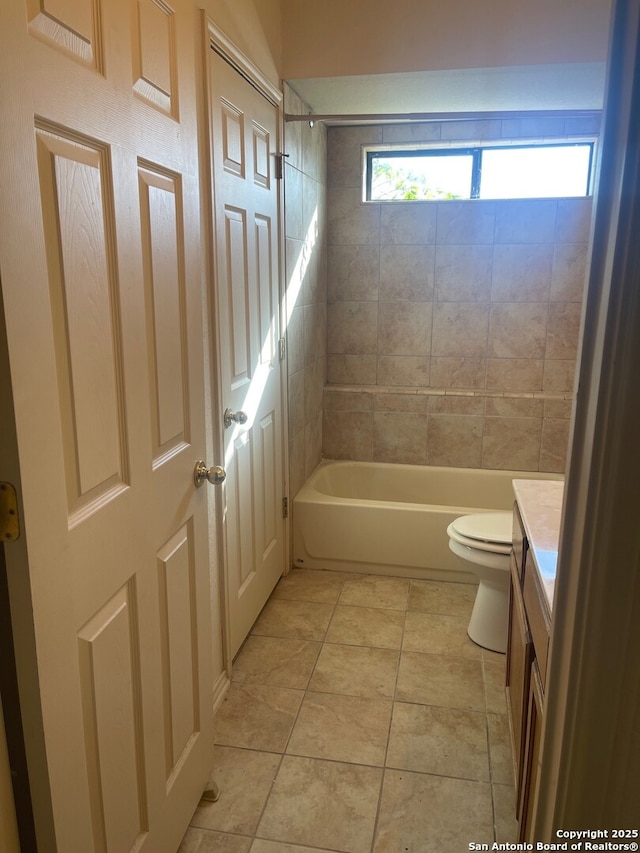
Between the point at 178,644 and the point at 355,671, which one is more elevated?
the point at 178,644

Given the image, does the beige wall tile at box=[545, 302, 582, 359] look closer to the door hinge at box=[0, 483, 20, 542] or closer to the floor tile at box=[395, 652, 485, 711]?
the floor tile at box=[395, 652, 485, 711]

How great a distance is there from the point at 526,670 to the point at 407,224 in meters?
2.78

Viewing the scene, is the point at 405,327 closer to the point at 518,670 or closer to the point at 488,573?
the point at 488,573

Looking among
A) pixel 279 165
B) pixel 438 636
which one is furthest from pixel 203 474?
pixel 279 165

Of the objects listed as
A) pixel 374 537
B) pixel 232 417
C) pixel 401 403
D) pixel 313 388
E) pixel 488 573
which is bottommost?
pixel 374 537

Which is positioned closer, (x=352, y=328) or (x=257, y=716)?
(x=257, y=716)

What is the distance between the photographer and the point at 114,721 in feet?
3.92

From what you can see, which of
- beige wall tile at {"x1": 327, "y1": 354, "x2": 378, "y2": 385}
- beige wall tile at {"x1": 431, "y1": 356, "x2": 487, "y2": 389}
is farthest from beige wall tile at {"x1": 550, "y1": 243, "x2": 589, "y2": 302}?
beige wall tile at {"x1": 327, "y1": 354, "x2": 378, "y2": 385}

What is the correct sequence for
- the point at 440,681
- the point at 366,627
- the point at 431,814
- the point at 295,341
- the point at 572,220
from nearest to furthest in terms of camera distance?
the point at 431,814
the point at 440,681
the point at 366,627
the point at 295,341
the point at 572,220

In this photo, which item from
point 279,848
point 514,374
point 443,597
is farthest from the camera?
point 514,374

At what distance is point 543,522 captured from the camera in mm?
1663

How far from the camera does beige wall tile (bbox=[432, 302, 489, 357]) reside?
370cm

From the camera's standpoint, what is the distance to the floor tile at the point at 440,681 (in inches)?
88.3

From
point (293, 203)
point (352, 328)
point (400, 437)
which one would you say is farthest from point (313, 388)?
point (293, 203)
